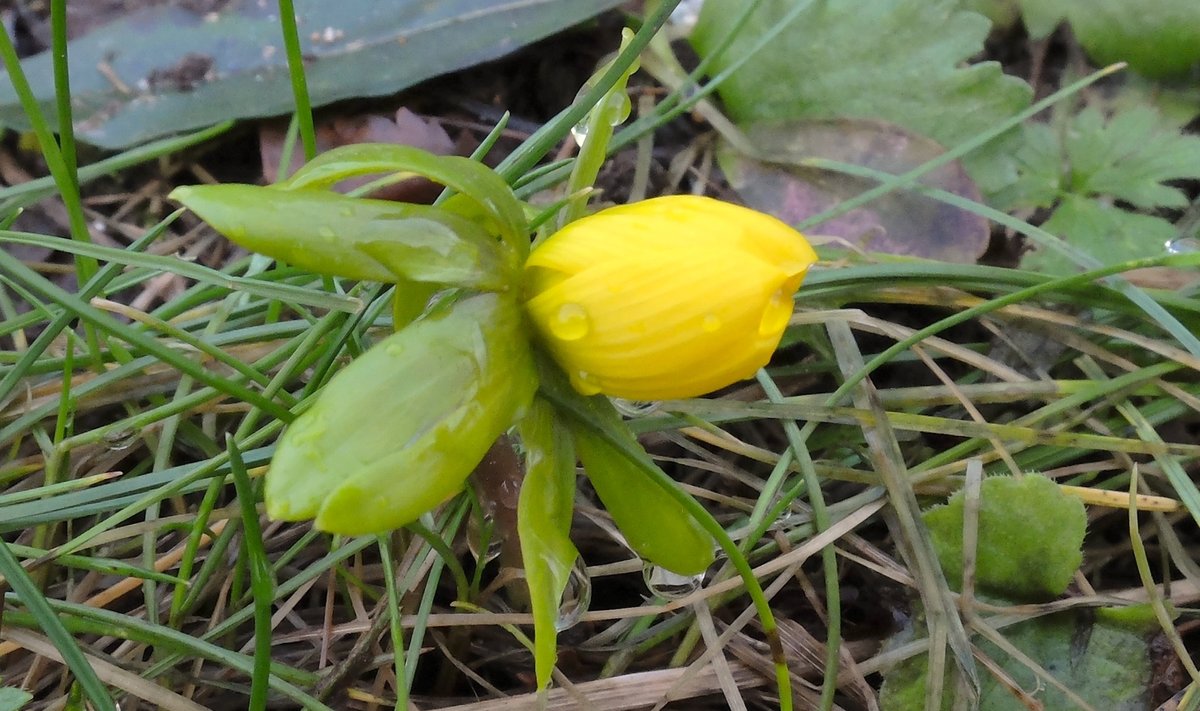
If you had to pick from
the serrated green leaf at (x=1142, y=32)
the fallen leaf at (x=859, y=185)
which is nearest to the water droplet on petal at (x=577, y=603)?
Result: the fallen leaf at (x=859, y=185)

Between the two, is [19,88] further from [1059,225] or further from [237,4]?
[1059,225]

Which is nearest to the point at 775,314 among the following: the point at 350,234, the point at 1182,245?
the point at 350,234

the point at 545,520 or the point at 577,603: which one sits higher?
the point at 545,520

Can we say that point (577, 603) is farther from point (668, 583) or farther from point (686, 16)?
point (686, 16)

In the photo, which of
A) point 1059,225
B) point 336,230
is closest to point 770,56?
point 1059,225

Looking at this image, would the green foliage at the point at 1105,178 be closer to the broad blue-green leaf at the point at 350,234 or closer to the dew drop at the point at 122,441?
the broad blue-green leaf at the point at 350,234
